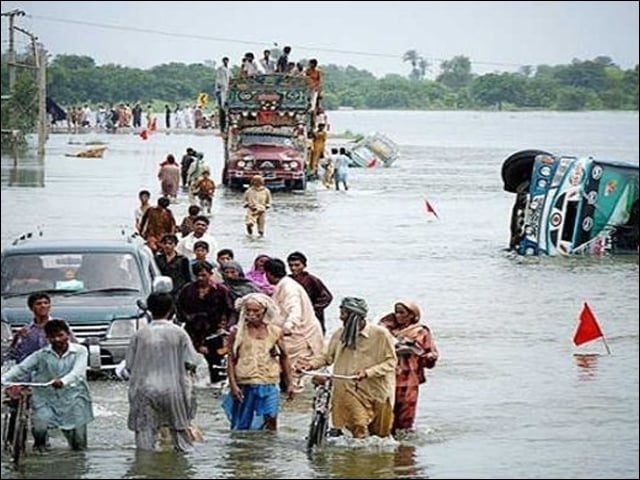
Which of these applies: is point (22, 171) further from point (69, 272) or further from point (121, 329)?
point (69, 272)

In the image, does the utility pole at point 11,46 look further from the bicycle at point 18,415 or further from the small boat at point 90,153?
the small boat at point 90,153

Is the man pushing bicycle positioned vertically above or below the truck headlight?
above

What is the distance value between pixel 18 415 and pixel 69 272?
5.69 metres

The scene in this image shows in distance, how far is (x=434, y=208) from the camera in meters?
47.6

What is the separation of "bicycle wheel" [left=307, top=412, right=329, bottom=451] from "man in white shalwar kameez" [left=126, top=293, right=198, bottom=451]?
1071mm

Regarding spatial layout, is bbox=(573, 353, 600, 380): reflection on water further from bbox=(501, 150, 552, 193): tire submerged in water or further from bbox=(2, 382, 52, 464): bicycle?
bbox=(501, 150, 552, 193): tire submerged in water

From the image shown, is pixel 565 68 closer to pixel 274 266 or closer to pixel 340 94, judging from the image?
pixel 274 266

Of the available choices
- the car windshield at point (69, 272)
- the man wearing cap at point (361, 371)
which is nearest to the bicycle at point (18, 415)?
the man wearing cap at point (361, 371)

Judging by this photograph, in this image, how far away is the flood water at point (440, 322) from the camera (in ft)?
38.7

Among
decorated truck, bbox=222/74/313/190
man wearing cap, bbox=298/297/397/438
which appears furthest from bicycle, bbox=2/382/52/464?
decorated truck, bbox=222/74/313/190

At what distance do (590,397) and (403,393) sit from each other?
319cm

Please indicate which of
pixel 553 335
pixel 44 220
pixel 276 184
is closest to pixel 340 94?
pixel 276 184

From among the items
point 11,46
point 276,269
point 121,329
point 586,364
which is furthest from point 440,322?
point 11,46

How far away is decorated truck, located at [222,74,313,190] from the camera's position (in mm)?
47688
